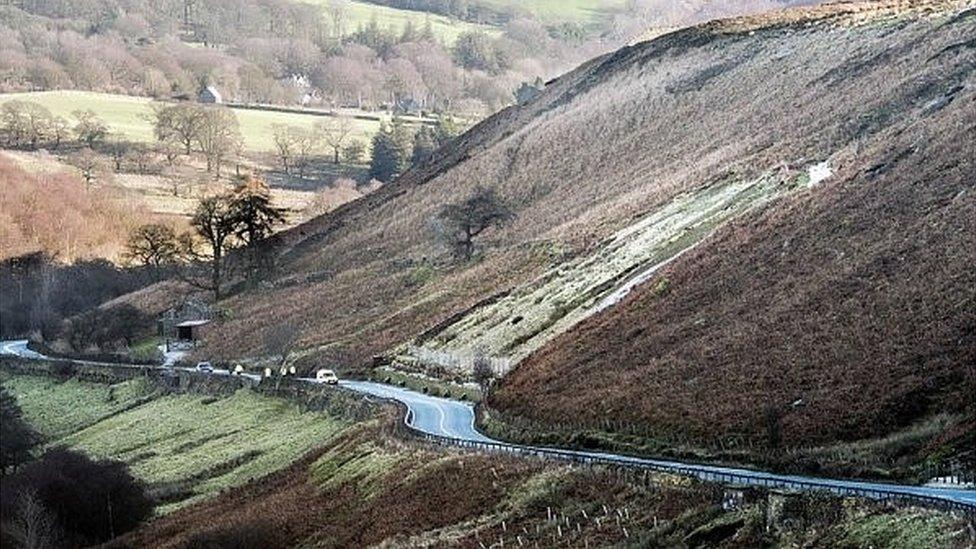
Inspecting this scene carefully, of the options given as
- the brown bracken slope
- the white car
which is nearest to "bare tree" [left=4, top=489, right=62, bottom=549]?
the brown bracken slope

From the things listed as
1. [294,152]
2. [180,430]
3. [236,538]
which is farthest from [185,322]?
[294,152]

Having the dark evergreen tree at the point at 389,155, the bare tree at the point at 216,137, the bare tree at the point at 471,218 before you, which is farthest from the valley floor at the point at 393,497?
the bare tree at the point at 216,137

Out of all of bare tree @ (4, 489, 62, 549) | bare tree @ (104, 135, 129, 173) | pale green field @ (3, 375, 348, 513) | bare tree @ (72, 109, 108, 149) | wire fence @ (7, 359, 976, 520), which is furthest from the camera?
bare tree @ (72, 109, 108, 149)

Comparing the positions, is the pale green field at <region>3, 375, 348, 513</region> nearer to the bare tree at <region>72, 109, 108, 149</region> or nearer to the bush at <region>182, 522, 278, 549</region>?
the bush at <region>182, 522, 278, 549</region>

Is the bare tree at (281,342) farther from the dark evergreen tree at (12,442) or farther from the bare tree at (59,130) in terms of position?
the bare tree at (59,130)

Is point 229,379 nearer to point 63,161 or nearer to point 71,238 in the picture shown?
point 71,238

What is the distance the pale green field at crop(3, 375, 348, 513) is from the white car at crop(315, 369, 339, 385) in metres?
2.59

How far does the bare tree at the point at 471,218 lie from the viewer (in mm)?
100188

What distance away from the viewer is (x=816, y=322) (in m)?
51.8

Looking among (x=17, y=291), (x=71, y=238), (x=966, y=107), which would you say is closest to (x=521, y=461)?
(x=966, y=107)

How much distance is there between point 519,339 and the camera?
70.8 metres

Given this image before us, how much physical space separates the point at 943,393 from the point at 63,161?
146436 mm

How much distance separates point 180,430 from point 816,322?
1411 inches

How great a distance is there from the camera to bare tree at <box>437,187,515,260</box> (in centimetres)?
10019
